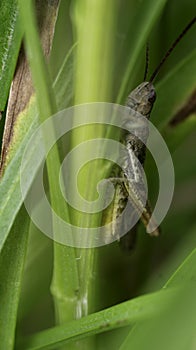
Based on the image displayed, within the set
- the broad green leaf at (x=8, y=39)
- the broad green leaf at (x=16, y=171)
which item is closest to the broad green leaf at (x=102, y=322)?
the broad green leaf at (x=16, y=171)

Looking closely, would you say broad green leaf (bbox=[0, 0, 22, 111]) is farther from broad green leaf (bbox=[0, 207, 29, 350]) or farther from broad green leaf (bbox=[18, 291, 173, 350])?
broad green leaf (bbox=[18, 291, 173, 350])

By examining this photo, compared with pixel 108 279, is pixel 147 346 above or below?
above

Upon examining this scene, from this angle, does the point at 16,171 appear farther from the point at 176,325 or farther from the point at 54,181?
the point at 176,325

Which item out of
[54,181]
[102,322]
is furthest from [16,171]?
[102,322]

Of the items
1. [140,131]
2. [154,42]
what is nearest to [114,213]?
[140,131]

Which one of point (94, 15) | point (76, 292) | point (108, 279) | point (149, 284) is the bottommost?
point (108, 279)

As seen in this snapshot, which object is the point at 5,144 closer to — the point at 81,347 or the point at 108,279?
the point at 81,347

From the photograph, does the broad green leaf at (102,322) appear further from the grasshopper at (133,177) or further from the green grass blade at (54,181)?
the grasshopper at (133,177)
